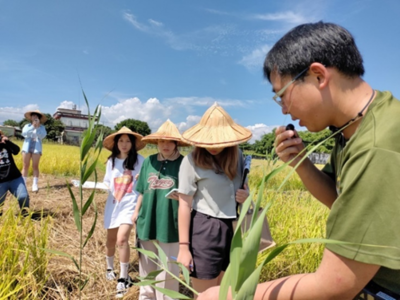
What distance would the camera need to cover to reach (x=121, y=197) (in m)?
2.86

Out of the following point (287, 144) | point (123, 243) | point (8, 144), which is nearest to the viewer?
point (287, 144)

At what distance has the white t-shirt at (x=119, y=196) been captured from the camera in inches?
110

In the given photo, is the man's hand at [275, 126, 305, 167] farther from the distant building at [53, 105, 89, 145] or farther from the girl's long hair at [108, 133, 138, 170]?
the girl's long hair at [108, 133, 138, 170]

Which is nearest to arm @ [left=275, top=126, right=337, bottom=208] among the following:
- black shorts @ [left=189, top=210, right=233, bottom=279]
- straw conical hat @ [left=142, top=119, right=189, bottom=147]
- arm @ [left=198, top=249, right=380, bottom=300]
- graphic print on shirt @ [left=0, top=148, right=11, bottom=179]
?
arm @ [left=198, top=249, right=380, bottom=300]

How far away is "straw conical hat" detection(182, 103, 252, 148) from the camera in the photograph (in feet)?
5.42

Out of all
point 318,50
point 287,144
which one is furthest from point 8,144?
point 318,50

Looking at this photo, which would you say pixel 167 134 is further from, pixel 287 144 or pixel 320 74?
pixel 320 74

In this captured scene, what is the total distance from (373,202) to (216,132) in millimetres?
1215

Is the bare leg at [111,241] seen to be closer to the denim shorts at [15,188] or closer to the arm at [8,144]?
the denim shorts at [15,188]

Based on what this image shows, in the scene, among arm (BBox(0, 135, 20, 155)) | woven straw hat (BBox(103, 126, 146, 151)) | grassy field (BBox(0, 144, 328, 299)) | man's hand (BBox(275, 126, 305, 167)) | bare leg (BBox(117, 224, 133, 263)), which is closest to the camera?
man's hand (BBox(275, 126, 305, 167))

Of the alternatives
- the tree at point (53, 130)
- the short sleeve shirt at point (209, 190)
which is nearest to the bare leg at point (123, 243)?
the short sleeve shirt at point (209, 190)

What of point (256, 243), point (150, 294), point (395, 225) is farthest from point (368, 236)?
point (150, 294)

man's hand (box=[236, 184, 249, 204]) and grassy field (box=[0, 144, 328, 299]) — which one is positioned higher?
man's hand (box=[236, 184, 249, 204])

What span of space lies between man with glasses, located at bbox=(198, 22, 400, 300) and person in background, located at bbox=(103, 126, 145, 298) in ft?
6.86
